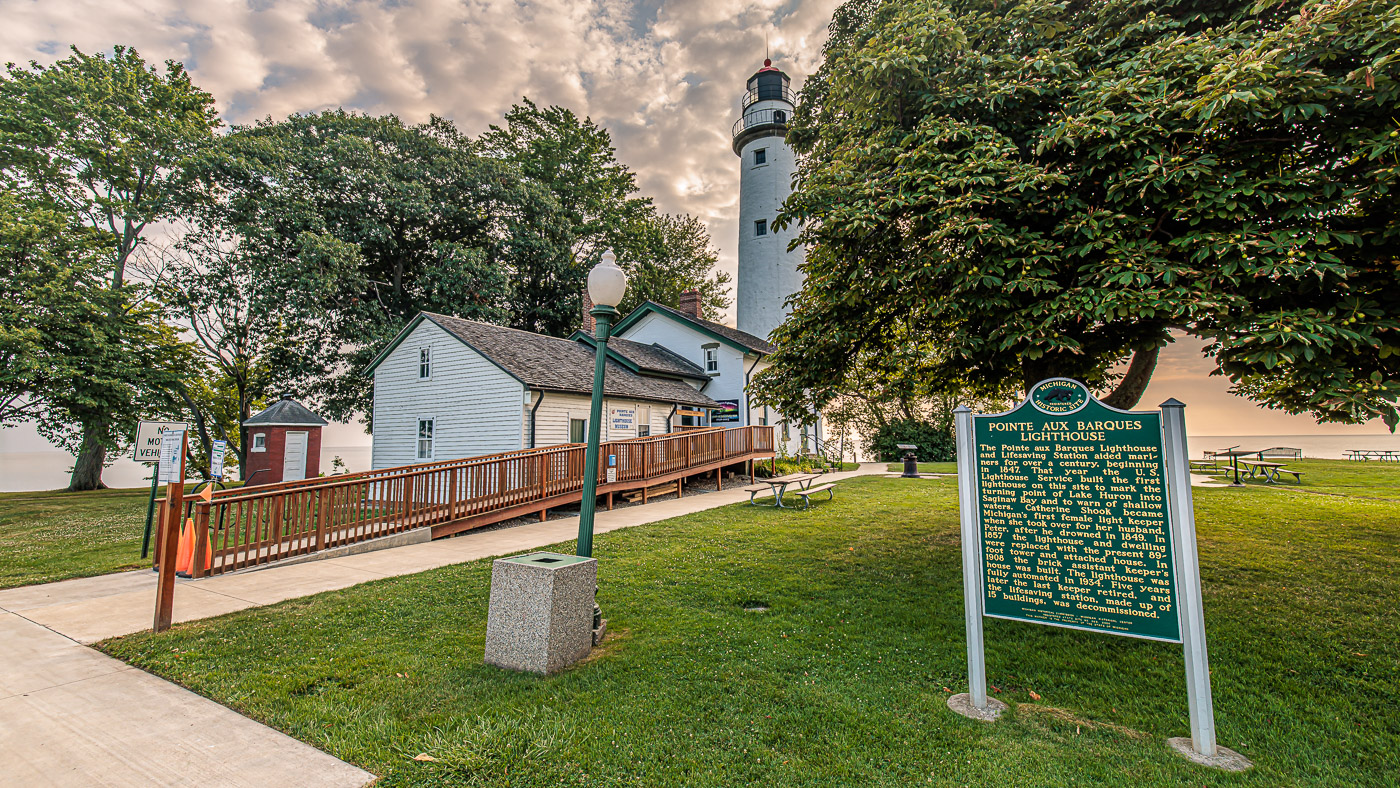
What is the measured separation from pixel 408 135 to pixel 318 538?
2057 cm

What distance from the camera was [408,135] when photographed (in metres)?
22.8

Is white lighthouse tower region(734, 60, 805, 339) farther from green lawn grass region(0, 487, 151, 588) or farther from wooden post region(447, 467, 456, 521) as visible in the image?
green lawn grass region(0, 487, 151, 588)

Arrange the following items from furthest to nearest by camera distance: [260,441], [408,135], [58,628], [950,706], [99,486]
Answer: [408,135] < [99,486] < [260,441] < [58,628] < [950,706]

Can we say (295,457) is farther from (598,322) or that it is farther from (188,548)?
(598,322)

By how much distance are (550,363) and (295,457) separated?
23.8 ft

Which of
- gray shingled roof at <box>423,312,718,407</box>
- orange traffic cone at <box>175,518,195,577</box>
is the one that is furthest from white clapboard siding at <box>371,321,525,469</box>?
orange traffic cone at <box>175,518,195,577</box>

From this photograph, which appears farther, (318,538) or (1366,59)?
(318,538)

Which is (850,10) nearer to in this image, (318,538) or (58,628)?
(318,538)

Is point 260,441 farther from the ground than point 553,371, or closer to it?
closer to it

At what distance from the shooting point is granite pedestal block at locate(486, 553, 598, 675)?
4.11m

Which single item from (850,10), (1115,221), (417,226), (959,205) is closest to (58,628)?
(959,205)

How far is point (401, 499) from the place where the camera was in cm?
961

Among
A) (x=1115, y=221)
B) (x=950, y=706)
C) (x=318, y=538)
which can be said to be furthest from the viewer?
(x=318, y=538)

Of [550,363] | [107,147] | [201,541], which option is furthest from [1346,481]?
[107,147]
